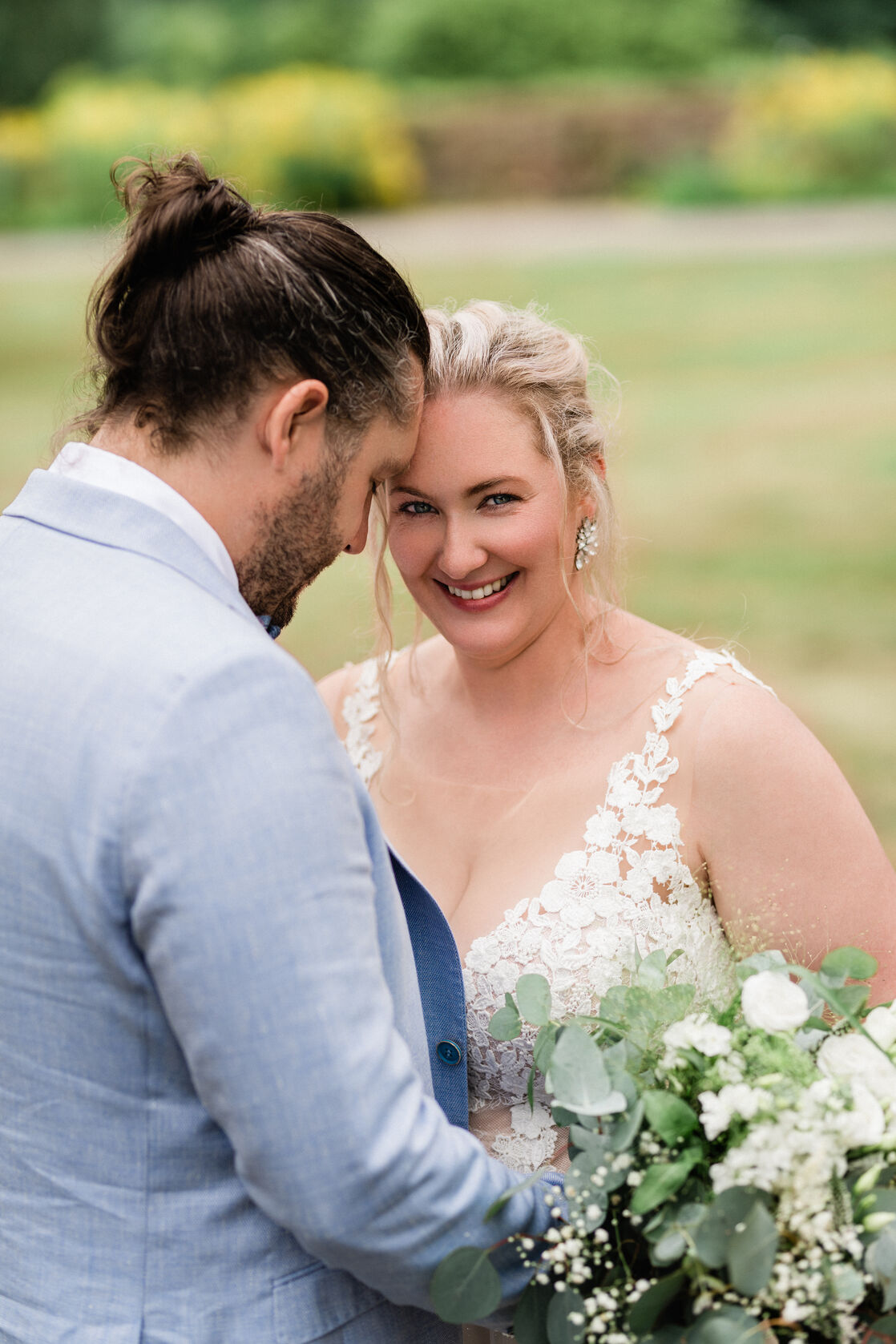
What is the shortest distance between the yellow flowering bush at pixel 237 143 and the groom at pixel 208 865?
2065 centimetres

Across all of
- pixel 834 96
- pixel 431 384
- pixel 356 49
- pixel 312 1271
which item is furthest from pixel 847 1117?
pixel 356 49

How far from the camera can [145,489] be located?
1.87 m

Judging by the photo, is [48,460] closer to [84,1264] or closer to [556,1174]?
[84,1264]

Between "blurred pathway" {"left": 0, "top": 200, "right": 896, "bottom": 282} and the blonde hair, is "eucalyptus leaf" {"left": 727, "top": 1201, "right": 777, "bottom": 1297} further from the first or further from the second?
"blurred pathway" {"left": 0, "top": 200, "right": 896, "bottom": 282}

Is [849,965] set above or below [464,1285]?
above

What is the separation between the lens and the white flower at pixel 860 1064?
1.85m

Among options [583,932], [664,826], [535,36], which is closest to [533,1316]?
[583,932]

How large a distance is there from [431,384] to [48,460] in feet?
3.05

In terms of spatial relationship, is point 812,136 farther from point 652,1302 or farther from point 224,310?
point 652,1302

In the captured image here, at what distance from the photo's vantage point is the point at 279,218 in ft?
6.68

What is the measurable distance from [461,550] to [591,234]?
21558mm

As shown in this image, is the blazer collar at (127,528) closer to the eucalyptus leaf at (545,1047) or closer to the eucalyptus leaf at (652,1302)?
the eucalyptus leaf at (545,1047)

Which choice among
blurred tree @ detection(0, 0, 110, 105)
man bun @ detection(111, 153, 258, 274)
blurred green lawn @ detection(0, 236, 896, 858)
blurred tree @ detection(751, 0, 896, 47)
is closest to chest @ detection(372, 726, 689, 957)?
blurred green lawn @ detection(0, 236, 896, 858)

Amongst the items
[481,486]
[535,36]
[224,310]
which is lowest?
[481,486]
